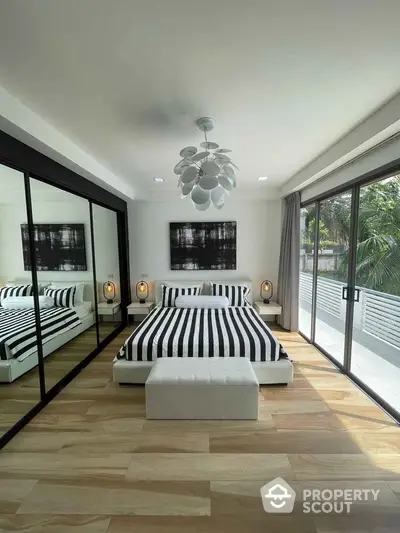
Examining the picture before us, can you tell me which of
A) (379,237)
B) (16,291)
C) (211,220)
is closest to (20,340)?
(16,291)

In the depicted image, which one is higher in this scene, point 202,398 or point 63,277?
point 63,277

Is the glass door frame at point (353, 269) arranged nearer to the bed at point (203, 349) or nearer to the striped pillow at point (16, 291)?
the bed at point (203, 349)

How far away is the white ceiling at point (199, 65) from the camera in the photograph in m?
1.13

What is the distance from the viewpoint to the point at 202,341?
2.79m

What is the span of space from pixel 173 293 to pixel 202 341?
68.0 inches

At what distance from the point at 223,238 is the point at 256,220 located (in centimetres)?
72

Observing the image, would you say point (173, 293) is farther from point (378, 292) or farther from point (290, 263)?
point (378, 292)

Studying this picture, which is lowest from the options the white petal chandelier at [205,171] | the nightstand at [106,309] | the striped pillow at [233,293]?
the nightstand at [106,309]

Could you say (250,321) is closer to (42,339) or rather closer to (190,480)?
(190,480)

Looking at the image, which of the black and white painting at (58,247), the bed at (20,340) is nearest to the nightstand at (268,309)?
the black and white painting at (58,247)

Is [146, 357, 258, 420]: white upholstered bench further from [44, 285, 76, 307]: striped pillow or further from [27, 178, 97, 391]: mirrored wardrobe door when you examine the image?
[44, 285, 76, 307]: striped pillow

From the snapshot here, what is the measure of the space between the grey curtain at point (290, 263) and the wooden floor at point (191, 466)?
1831 mm

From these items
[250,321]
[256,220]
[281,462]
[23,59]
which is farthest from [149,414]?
[256,220]

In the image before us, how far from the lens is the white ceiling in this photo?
1133 millimetres
